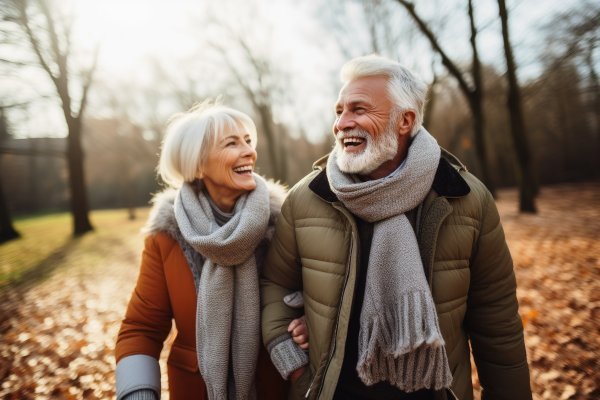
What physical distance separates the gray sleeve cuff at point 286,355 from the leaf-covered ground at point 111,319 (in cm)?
238

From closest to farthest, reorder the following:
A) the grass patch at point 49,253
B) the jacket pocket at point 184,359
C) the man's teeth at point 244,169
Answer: the jacket pocket at point 184,359, the man's teeth at point 244,169, the grass patch at point 49,253

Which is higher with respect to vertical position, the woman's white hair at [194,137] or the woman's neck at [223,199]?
the woman's white hair at [194,137]

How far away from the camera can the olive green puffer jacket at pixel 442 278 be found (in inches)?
64.2

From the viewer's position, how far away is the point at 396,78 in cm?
192

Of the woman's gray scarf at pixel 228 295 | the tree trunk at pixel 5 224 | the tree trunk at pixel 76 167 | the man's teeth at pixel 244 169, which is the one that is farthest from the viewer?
the tree trunk at pixel 76 167

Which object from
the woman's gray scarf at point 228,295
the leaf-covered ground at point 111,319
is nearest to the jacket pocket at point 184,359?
the woman's gray scarf at point 228,295

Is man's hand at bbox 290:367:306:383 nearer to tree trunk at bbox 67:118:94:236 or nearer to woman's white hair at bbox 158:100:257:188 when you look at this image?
woman's white hair at bbox 158:100:257:188

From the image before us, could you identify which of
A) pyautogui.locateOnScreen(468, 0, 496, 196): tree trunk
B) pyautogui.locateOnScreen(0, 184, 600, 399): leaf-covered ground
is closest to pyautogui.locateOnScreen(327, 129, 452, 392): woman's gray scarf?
pyautogui.locateOnScreen(0, 184, 600, 399): leaf-covered ground

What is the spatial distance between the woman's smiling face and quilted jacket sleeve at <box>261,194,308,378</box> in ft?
1.23

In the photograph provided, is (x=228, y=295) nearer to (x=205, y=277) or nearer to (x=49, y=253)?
(x=205, y=277)

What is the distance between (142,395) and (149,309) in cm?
44

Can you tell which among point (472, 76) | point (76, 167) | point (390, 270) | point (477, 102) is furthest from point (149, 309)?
point (76, 167)

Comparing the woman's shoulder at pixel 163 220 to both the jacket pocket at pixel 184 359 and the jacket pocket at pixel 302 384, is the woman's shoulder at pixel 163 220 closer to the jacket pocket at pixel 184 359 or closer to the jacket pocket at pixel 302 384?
the jacket pocket at pixel 184 359

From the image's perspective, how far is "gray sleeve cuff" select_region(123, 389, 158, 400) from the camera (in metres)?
1.74
